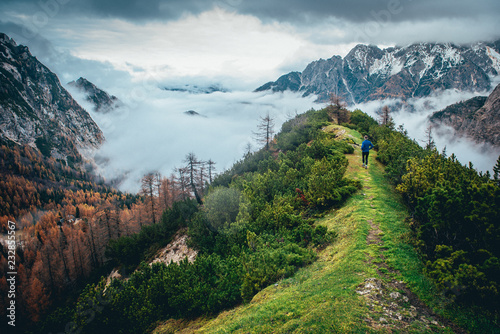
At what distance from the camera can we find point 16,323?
143 feet

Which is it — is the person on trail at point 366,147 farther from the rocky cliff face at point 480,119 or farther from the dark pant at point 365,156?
the rocky cliff face at point 480,119

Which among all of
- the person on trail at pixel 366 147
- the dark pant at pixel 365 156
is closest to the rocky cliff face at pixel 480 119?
the dark pant at pixel 365 156

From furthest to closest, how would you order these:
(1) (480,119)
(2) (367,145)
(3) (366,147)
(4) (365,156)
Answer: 1. (1) (480,119)
2. (4) (365,156)
3. (3) (366,147)
4. (2) (367,145)

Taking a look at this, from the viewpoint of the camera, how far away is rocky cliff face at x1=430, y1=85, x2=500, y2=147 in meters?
164

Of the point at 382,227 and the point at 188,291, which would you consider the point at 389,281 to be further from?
the point at 188,291

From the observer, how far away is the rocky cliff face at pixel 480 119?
164 metres

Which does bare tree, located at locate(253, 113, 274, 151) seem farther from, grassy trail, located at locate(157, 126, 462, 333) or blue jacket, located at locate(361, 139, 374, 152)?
grassy trail, located at locate(157, 126, 462, 333)

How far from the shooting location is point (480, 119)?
17538 centimetres

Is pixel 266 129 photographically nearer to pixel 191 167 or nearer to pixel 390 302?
pixel 191 167

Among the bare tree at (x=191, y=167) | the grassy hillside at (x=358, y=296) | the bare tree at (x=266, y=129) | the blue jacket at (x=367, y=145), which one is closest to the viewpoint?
the grassy hillside at (x=358, y=296)

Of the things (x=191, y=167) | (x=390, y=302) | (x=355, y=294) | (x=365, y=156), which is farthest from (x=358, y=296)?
(x=191, y=167)

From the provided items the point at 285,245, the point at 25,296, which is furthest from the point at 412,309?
the point at 25,296

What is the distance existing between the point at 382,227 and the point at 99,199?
198174 mm

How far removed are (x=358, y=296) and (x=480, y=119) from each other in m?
243
